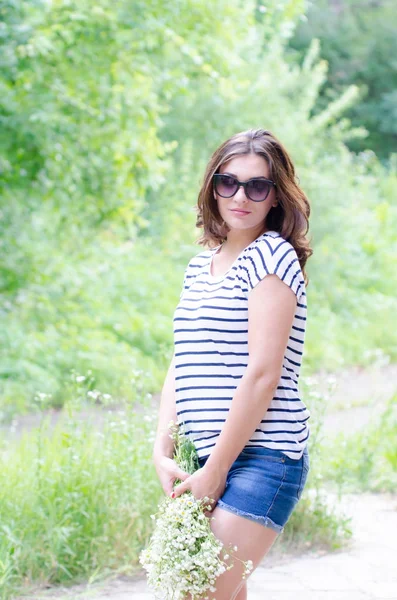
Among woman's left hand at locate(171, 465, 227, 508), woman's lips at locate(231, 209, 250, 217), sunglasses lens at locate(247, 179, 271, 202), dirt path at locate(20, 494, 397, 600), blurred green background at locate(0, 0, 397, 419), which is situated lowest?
dirt path at locate(20, 494, 397, 600)

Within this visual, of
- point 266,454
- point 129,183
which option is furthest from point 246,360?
point 129,183

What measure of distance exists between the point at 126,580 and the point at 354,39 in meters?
19.2

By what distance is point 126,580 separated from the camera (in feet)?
12.4

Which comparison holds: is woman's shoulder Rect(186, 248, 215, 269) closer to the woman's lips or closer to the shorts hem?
the woman's lips

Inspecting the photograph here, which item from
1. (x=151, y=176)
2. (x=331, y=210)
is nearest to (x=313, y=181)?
(x=331, y=210)

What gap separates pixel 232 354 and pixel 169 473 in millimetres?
359

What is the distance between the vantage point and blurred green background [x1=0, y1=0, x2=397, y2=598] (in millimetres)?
3891

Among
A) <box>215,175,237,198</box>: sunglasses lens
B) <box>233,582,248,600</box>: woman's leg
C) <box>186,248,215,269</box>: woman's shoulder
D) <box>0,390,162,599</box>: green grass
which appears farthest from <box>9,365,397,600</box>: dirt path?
<box>215,175,237,198</box>: sunglasses lens

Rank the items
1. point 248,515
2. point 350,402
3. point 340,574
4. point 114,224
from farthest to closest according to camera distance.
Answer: point 114,224 < point 350,402 < point 340,574 < point 248,515

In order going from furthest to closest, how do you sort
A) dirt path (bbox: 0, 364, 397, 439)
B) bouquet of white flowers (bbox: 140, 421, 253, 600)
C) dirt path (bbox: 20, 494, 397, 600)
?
dirt path (bbox: 0, 364, 397, 439) < dirt path (bbox: 20, 494, 397, 600) < bouquet of white flowers (bbox: 140, 421, 253, 600)

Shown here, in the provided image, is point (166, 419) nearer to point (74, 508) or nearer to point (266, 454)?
point (266, 454)

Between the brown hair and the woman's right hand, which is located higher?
the brown hair

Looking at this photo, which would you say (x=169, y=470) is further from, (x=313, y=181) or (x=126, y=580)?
(x=313, y=181)

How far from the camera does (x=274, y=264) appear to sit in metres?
2.20
